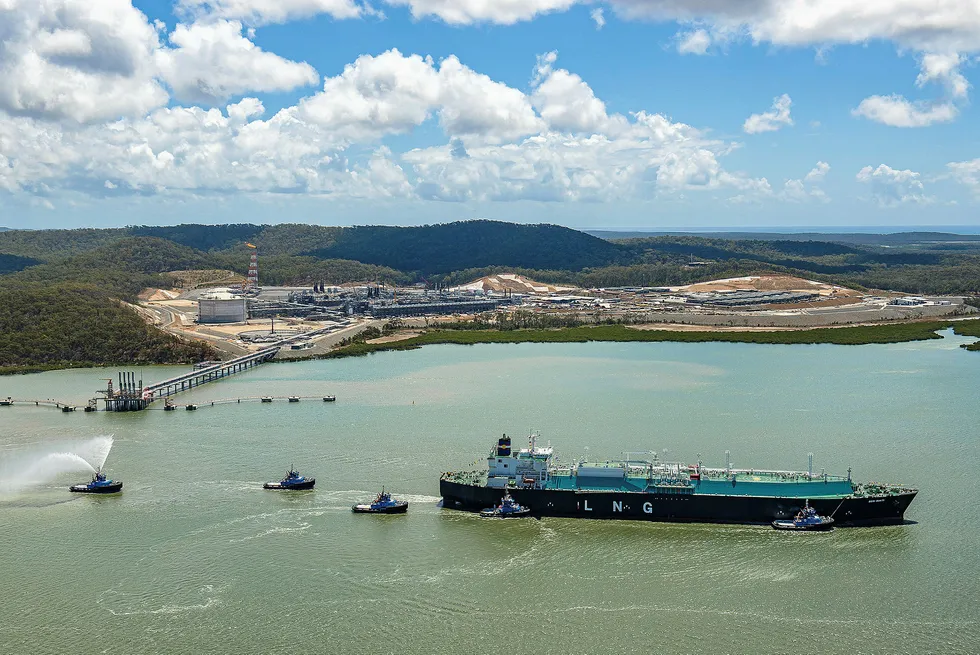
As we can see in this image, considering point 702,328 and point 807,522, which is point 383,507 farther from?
point 702,328

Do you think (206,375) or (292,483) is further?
(206,375)

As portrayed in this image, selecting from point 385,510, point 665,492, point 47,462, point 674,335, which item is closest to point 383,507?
point 385,510

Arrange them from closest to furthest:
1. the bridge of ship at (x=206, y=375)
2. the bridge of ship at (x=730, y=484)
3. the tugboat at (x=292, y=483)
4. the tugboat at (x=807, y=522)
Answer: the tugboat at (x=807, y=522) → the bridge of ship at (x=730, y=484) → the tugboat at (x=292, y=483) → the bridge of ship at (x=206, y=375)

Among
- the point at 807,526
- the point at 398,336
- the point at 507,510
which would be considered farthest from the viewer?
the point at 398,336

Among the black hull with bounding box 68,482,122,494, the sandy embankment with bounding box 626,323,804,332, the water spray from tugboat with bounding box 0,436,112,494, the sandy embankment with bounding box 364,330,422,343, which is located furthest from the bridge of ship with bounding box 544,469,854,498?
the sandy embankment with bounding box 626,323,804,332

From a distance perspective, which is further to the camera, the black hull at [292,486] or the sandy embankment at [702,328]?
the sandy embankment at [702,328]

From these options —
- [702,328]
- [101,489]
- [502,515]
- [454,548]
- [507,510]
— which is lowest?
[454,548]

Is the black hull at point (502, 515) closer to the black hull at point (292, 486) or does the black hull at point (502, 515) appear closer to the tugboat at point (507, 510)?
the tugboat at point (507, 510)

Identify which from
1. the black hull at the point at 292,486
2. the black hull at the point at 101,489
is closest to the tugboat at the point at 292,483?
the black hull at the point at 292,486
